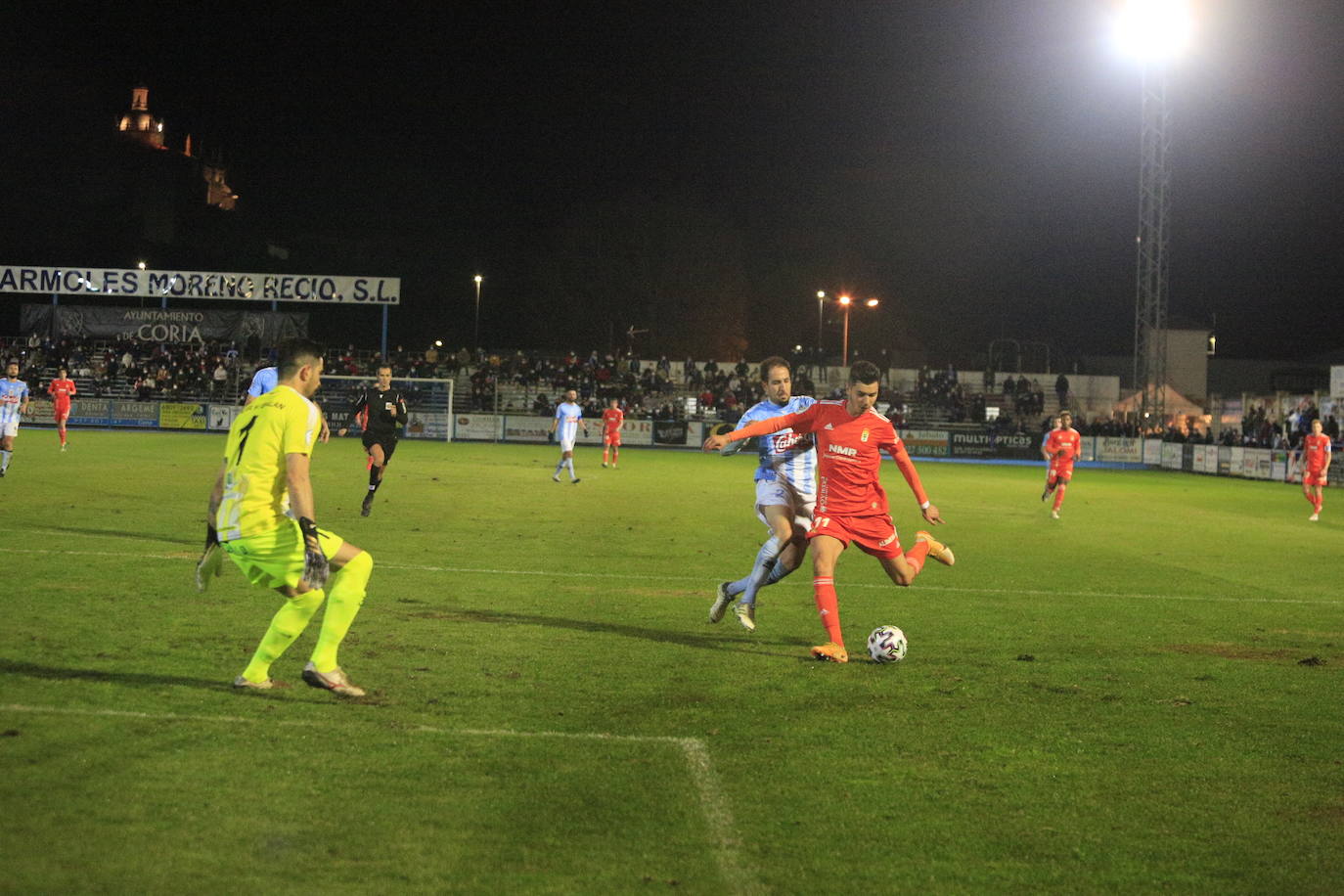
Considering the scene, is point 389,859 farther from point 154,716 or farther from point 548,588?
point 548,588

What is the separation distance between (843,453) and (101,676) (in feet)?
17.1

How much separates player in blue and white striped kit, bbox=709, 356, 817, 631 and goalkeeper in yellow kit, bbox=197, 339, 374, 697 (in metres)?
3.70

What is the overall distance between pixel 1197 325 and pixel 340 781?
90.0 meters

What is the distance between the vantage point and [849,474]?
9.02 metres

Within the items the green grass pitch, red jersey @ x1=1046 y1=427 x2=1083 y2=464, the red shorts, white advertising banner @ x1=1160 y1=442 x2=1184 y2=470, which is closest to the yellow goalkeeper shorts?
the green grass pitch

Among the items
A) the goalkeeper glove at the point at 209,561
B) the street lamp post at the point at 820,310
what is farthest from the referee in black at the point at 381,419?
the street lamp post at the point at 820,310

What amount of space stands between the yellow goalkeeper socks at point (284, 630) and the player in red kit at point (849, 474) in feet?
10.8

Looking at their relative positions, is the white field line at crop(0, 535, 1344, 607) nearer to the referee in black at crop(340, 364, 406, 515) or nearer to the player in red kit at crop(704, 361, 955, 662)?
the player in red kit at crop(704, 361, 955, 662)

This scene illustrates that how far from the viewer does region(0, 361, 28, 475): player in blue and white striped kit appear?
917 inches

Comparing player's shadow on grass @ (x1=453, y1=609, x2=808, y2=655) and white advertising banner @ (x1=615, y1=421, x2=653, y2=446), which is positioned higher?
white advertising banner @ (x1=615, y1=421, x2=653, y2=446)

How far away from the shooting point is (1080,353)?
9669 cm

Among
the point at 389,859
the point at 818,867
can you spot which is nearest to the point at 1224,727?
the point at 818,867

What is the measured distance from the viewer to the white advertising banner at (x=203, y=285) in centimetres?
6303

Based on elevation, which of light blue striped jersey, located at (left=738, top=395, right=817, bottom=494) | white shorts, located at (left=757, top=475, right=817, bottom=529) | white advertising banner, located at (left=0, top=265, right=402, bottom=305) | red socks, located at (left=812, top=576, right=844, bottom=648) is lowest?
red socks, located at (left=812, top=576, right=844, bottom=648)
